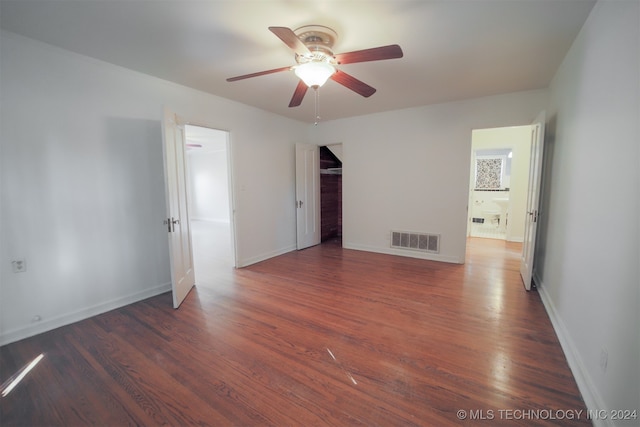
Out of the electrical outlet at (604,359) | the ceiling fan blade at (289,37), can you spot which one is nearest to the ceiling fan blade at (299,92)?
the ceiling fan blade at (289,37)

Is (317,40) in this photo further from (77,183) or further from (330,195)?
(330,195)

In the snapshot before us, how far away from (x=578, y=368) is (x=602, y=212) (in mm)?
1061

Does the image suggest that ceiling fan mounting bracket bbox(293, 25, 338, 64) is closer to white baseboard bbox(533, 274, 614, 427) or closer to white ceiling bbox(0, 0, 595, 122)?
white ceiling bbox(0, 0, 595, 122)

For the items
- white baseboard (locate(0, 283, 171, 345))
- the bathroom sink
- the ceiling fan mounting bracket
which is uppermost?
the ceiling fan mounting bracket

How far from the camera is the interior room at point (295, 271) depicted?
155 centimetres

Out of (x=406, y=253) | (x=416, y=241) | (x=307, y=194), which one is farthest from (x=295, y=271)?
(x=416, y=241)

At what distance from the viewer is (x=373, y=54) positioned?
184cm

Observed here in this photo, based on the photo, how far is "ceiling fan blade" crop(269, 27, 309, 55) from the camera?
1593mm

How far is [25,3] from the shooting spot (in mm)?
1787

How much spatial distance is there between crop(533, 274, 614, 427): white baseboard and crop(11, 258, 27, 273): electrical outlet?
13.7ft

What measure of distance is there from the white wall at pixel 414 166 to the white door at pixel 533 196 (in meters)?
0.77

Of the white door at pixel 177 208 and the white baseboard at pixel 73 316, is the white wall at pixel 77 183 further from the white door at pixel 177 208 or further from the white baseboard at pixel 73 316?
the white door at pixel 177 208

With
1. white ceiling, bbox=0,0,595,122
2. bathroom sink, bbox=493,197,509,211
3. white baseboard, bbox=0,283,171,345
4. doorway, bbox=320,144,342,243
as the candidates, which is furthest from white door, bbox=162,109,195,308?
bathroom sink, bbox=493,197,509,211

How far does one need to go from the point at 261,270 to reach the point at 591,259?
3.61 meters
